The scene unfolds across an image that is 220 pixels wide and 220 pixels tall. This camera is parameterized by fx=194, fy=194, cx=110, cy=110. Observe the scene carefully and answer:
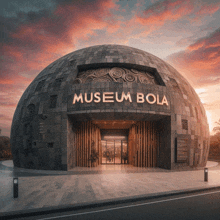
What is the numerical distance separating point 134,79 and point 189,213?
1457cm

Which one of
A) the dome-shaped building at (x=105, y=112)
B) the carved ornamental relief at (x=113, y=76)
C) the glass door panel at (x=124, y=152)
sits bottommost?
the glass door panel at (x=124, y=152)

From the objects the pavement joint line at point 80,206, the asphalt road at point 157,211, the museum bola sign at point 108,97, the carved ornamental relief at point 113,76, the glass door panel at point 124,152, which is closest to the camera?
the asphalt road at point 157,211

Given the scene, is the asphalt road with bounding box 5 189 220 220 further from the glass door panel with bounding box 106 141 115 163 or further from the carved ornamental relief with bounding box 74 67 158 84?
the glass door panel with bounding box 106 141 115 163

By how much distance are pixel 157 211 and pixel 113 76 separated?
567 inches

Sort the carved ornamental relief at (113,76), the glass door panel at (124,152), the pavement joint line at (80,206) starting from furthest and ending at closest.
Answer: the glass door panel at (124,152) → the carved ornamental relief at (113,76) → the pavement joint line at (80,206)

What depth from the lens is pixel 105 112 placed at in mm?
17609

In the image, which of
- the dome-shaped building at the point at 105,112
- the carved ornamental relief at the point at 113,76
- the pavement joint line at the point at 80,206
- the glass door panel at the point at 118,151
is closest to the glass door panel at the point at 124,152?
the glass door panel at the point at 118,151

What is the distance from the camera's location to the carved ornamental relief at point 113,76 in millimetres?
19484

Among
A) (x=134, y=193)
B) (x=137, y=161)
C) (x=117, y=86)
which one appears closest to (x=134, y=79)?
(x=117, y=86)

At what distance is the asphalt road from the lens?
6562mm

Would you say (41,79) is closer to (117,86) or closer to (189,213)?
(117,86)

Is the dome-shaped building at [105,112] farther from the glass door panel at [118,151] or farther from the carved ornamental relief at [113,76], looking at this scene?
the glass door panel at [118,151]

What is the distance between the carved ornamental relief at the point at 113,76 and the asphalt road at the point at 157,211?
13.0 m

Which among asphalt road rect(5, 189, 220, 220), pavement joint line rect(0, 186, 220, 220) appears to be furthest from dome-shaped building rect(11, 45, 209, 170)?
asphalt road rect(5, 189, 220, 220)
